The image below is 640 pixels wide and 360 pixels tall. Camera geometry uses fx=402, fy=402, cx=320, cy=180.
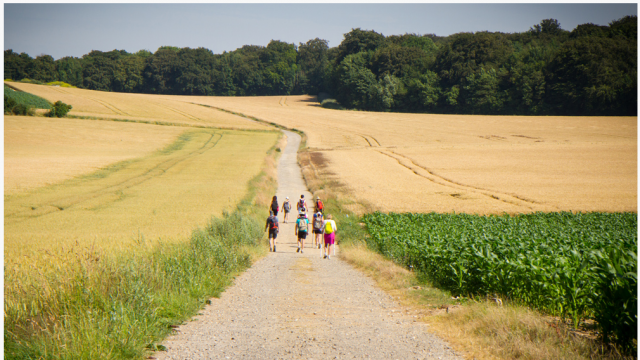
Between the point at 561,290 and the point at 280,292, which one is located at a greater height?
the point at 561,290

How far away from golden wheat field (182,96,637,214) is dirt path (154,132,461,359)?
53.7 feet

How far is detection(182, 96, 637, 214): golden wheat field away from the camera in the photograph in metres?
28.1

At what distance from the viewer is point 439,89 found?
105375 mm

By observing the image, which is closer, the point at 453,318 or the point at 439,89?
the point at 453,318

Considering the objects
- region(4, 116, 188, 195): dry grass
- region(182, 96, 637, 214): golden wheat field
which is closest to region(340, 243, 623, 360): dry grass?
region(182, 96, 637, 214): golden wheat field

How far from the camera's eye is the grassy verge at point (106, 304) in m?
5.60

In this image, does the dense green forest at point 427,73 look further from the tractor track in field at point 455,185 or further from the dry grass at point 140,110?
the tractor track in field at point 455,185

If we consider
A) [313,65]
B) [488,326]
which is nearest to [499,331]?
[488,326]

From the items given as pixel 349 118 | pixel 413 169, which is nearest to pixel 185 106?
pixel 349 118

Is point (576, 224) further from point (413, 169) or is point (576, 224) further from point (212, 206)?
point (413, 169)

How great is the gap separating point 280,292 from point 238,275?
2.63 meters

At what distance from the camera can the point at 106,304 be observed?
676cm

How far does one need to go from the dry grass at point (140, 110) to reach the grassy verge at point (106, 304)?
216ft

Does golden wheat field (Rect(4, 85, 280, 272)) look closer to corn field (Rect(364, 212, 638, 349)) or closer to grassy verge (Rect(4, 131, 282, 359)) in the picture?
grassy verge (Rect(4, 131, 282, 359))
